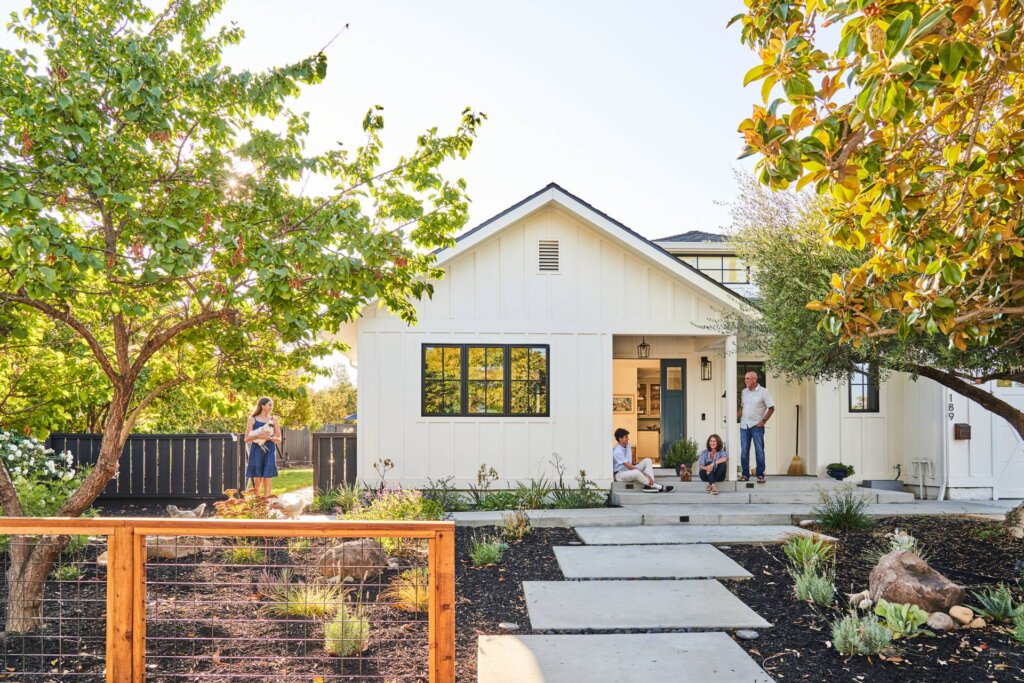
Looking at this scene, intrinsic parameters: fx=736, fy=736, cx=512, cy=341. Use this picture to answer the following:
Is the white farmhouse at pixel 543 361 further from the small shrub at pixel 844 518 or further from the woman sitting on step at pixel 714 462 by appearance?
the small shrub at pixel 844 518

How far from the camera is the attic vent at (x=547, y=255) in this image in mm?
11758

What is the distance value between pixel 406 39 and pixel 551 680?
18.9 ft

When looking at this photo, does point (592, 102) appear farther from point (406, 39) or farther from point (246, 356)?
point (246, 356)

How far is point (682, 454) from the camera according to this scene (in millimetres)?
12586

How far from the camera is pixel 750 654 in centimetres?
474

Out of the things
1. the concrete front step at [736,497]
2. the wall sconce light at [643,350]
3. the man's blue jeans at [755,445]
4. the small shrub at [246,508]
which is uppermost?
the wall sconce light at [643,350]

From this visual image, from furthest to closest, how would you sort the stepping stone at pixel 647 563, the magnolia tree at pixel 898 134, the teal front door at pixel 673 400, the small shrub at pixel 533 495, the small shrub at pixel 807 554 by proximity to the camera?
the teal front door at pixel 673 400 → the small shrub at pixel 533 495 → the stepping stone at pixel 647 563 → the small shrub at pixel 807 554 → the magnolia tree at pixel 898 134

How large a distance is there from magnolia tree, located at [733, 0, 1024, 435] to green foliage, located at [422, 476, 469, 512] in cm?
646

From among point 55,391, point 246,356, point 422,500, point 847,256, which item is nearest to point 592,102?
point 847,256

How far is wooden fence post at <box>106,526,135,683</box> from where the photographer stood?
363 cm

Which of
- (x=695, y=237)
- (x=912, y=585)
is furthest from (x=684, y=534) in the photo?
(x=695, y=237)

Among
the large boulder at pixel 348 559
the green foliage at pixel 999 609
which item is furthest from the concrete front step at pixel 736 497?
the green foliage at pixel 999 609

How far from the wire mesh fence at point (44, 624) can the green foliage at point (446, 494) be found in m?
4.79

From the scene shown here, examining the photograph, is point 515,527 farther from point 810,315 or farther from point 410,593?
point 810,315
